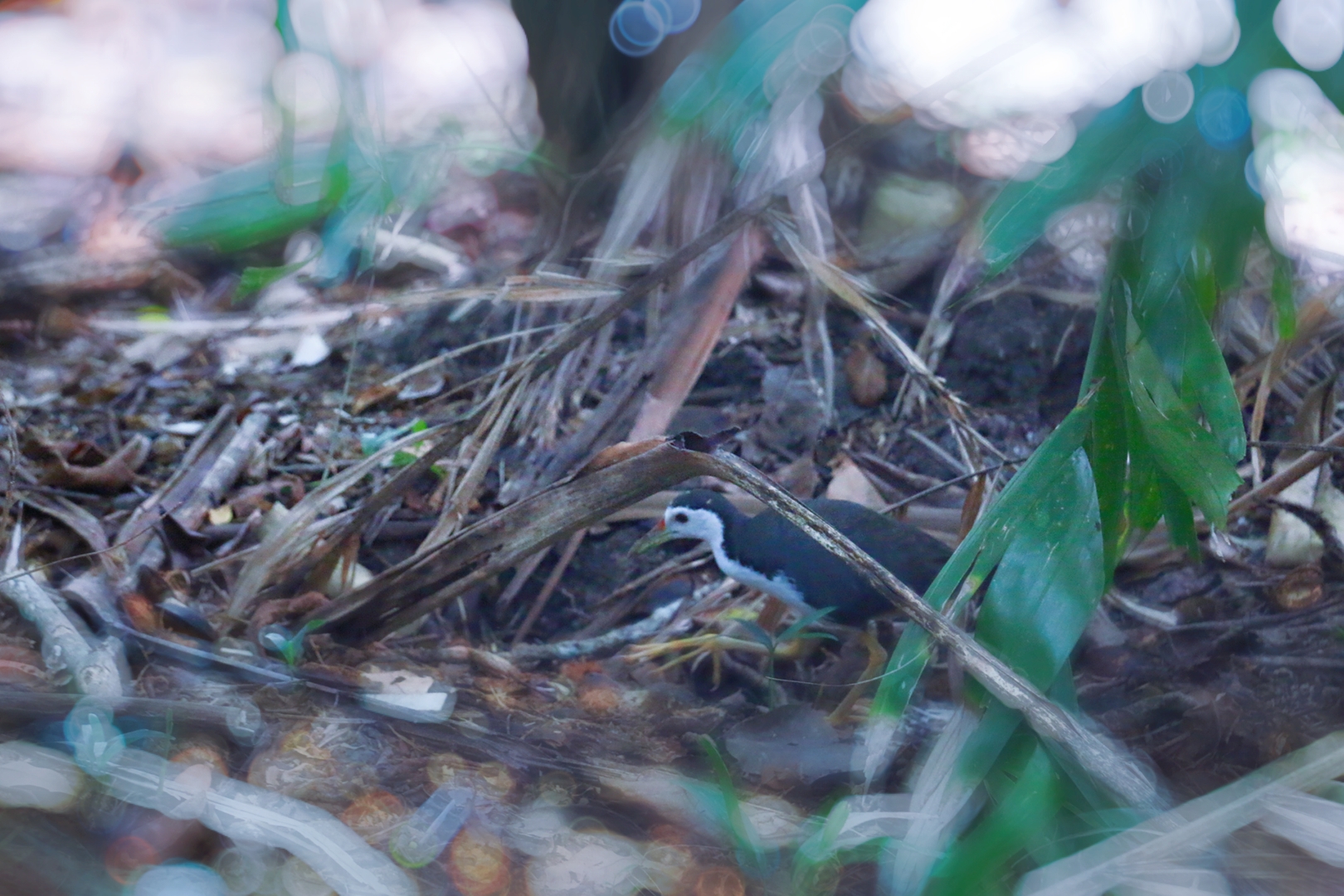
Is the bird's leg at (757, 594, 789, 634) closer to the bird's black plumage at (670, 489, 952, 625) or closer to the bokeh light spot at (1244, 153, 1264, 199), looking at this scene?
the bird's black plumage at (670, 489, 952, 625)

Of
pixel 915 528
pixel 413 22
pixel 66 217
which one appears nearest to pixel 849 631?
pixel 915 528

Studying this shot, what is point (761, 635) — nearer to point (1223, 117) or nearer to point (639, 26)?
point (1223, 117)

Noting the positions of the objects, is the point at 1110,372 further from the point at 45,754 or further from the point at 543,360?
the point at 45,754

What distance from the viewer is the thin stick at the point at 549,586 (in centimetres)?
238

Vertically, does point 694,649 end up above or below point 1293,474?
below

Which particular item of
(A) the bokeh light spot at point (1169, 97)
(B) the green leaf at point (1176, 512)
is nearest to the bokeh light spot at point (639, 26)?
(A) the bokeh light spot at point (1169, 97)

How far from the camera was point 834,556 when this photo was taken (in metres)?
2.16

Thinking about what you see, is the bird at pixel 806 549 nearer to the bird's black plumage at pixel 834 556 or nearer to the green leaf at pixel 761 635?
the bird's black plumage at pixel 834 556

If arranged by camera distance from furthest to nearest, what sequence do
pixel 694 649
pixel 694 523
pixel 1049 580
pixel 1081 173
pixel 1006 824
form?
pixel 694 523, pixel 694 649, pixel 1049 580, pixel 1081 173, pixel 1006 824

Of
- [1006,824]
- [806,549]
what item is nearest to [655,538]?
[806,549]

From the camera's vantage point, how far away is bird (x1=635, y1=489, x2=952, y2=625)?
2.19 meters

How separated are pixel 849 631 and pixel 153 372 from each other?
8.14 feet

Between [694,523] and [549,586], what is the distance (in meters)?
0.38

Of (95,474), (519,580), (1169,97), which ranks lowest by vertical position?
(519,580)
